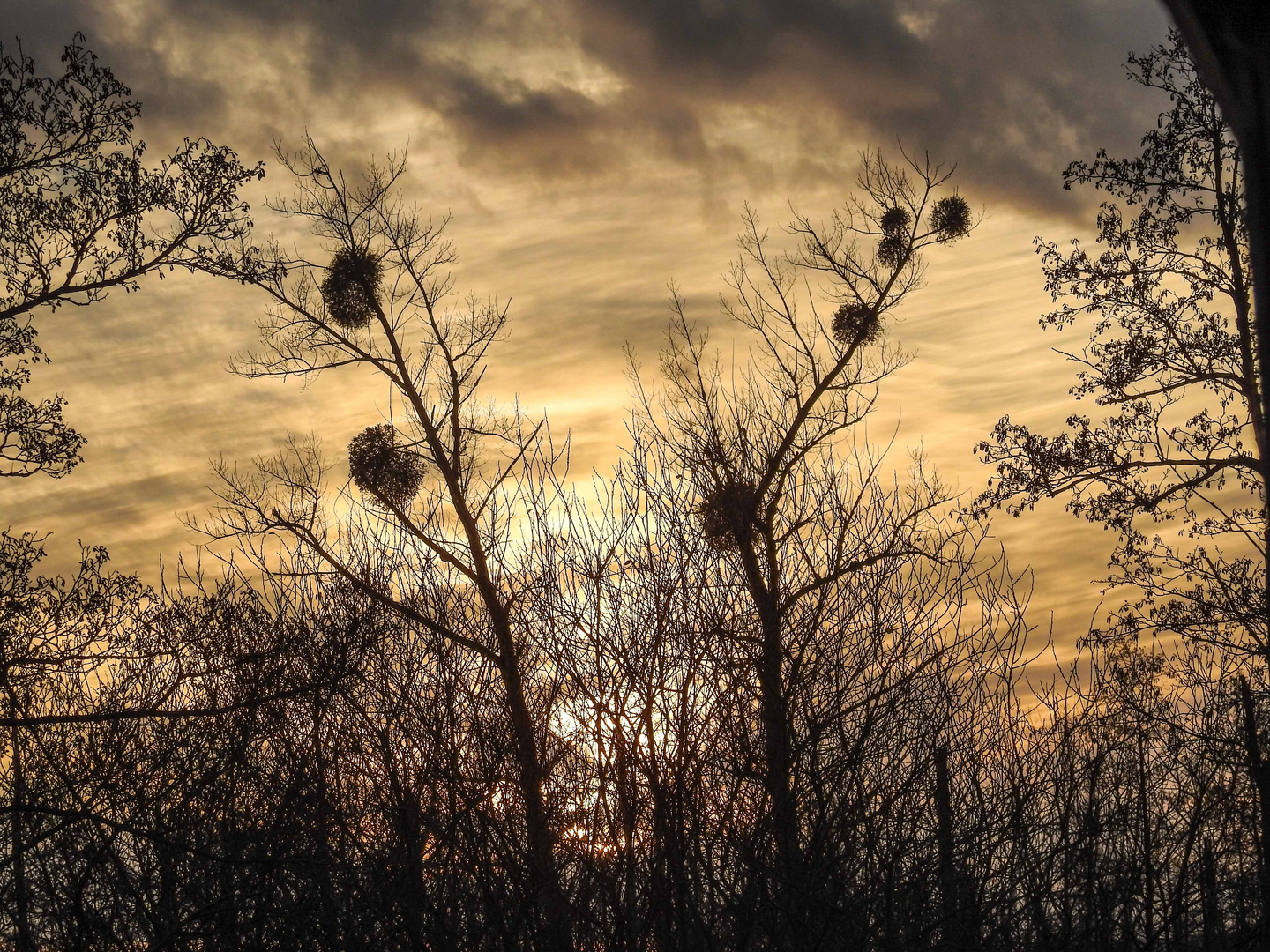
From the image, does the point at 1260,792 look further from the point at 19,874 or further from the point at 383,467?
the point at 19,874

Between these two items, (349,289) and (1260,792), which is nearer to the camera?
(1260,792)

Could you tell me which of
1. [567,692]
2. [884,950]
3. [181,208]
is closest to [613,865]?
[567,692]

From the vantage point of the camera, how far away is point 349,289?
16.1 metres

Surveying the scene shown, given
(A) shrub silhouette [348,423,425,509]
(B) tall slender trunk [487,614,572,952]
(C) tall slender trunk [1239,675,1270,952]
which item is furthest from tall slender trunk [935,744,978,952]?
(A) shrub silhouette [348,423,425,509]

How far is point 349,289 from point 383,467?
2.77m

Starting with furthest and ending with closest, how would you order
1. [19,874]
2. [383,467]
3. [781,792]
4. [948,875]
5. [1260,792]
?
[383,467]
[1260,792]
[19,874]
[948,875]
[781,792]

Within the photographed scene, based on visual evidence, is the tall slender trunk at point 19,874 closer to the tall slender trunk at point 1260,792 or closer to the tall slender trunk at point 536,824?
the tall slender trunk at point 536,824

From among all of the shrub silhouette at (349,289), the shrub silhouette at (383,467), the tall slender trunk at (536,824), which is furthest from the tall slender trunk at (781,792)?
the shrub silhouette at (349,289)

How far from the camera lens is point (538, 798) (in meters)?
8.37

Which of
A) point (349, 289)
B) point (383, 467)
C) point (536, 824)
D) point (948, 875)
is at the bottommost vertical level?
point (948, 875)

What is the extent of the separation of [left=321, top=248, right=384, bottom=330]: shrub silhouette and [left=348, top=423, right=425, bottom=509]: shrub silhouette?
1878 millimetres

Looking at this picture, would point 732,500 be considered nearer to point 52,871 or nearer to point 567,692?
point 567,692

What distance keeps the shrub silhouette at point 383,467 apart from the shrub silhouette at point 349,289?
6.16ft

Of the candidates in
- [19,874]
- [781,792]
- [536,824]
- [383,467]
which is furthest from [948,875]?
[383,467]
